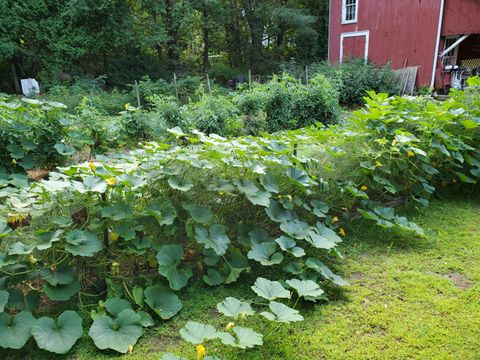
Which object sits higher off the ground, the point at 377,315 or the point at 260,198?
the point at 260,198

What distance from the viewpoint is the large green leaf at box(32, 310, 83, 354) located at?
5.51 feet

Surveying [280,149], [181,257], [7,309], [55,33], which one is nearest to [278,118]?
[280,149]

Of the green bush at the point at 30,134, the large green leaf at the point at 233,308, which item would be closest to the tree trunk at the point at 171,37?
the green bush at the point at 30,134

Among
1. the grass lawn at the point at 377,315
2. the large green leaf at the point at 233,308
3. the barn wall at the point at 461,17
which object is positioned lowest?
the grass lawn at the point at 377,315

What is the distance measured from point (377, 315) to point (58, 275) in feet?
5.48

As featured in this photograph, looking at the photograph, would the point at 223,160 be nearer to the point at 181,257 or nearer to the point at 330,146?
the point at 181,257

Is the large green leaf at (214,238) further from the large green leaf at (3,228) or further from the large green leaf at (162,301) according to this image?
the large green leaf at (3,228)

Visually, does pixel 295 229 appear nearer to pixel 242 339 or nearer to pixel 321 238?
pixel 321 238

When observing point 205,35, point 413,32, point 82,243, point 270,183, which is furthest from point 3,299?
point 205,35

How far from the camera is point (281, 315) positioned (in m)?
1.74

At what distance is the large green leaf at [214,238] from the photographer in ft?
6.91

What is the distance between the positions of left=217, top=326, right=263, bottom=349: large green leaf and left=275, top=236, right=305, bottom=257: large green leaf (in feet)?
1.97

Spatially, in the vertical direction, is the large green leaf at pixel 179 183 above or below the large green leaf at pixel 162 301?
above

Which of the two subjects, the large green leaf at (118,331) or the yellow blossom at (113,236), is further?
the yellow blossom at (113,236)
